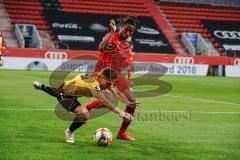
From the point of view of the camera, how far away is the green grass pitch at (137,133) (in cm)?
849

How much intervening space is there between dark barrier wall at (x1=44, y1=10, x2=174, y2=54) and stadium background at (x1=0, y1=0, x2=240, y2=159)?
3.6 inches

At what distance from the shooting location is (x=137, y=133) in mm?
11359

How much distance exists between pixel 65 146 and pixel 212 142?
289 centimetres

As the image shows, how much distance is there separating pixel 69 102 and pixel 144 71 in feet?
104

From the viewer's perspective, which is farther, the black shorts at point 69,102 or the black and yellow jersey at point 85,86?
the black shorts at point 69,102

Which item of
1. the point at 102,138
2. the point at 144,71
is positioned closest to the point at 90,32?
the point at 144,71

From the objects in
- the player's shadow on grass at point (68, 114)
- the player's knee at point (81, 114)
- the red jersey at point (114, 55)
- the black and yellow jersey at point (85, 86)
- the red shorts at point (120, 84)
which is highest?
the red jersey at point (114, 55)

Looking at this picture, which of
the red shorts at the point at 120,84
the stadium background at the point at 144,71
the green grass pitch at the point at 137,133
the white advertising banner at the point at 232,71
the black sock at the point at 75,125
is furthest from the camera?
the white advertising banner at the point at 232,71

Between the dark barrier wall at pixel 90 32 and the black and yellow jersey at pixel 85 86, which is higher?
the black and yellow jersey at pixel 85 86

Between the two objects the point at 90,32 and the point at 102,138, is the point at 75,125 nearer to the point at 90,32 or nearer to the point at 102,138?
the point at 102,138

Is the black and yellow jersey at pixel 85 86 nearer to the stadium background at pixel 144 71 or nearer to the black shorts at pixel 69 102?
the black shorts at pixel 69 102

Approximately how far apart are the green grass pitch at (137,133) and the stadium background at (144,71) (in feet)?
0.06

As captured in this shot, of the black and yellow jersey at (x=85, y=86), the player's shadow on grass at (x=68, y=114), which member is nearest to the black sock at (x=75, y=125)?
the black and yellow jersey at (x=85, y=86)

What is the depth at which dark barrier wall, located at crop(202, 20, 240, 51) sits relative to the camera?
5447cm
